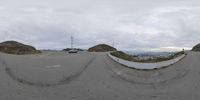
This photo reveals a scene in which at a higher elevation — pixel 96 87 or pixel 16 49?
pixel 16 49

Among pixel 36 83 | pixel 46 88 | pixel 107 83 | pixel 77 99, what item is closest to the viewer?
pixel 77 99

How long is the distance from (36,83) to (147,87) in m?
6.39

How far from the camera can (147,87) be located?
2558cm

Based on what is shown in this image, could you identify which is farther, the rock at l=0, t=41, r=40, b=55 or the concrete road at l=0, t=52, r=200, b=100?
the rock at l=0, t=41, r=40, b=55

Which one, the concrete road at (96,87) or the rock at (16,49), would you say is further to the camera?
the rock at (16,49)

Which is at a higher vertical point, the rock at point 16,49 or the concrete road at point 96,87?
the rock at point 16,49

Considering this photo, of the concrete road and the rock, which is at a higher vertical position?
the rock

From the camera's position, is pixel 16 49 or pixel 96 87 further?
pixel 16 49

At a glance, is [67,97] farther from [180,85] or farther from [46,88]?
[180,85]

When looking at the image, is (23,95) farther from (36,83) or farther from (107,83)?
(107,83)

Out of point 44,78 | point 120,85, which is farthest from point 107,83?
point 44,78

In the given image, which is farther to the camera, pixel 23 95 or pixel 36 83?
pixel 36 83

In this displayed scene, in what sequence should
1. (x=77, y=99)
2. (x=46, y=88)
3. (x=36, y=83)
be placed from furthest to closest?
(x=36, y=83)
(x=46, y=88)
(x=77, y=99)

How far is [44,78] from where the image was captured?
28625mm
